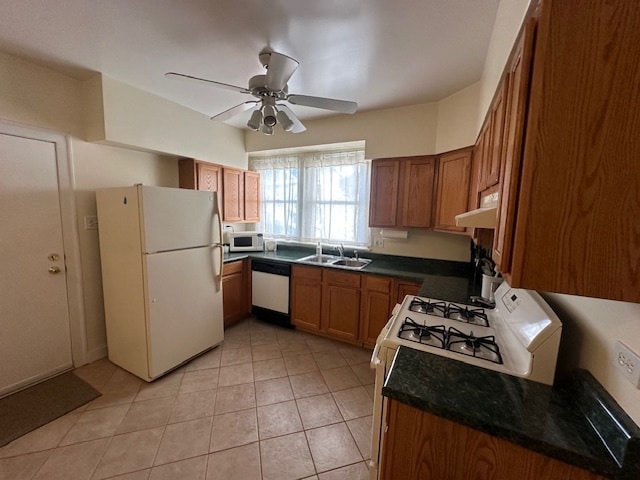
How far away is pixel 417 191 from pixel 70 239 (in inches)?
130

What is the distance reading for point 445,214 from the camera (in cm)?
254

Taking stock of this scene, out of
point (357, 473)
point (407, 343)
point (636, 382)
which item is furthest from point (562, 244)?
point (357, 473)

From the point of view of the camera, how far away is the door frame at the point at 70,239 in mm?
2236

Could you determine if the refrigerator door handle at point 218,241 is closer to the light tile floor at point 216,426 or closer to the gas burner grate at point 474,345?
the light tile floor at point 216,426

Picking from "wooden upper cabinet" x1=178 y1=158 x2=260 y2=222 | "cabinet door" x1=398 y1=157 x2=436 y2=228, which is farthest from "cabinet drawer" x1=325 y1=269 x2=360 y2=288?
"wooden upper cabinet" x1=178 y1=158 x2=260 y2=222

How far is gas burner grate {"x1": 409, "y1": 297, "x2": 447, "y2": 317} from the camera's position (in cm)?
168

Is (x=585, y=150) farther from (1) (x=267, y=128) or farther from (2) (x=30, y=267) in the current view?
(2) (x=30, y=267)

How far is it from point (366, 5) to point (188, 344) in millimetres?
2919

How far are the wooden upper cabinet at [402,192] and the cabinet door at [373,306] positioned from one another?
0.67 metres

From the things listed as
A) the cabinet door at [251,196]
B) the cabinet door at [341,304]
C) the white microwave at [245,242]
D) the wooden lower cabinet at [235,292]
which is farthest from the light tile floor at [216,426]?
the cabinet door at [251,196]

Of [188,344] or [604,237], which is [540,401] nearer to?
[604,237]

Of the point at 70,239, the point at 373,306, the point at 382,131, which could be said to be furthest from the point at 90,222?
the point at 382,131

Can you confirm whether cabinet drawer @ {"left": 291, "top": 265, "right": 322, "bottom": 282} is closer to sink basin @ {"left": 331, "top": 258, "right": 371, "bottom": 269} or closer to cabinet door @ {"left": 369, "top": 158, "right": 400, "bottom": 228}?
sink basin @ {"left": 331, "top": 258, "right": 371, "bottom": 269}

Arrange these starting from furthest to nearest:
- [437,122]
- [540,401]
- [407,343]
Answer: [437,122], [407,343], [540,401]
